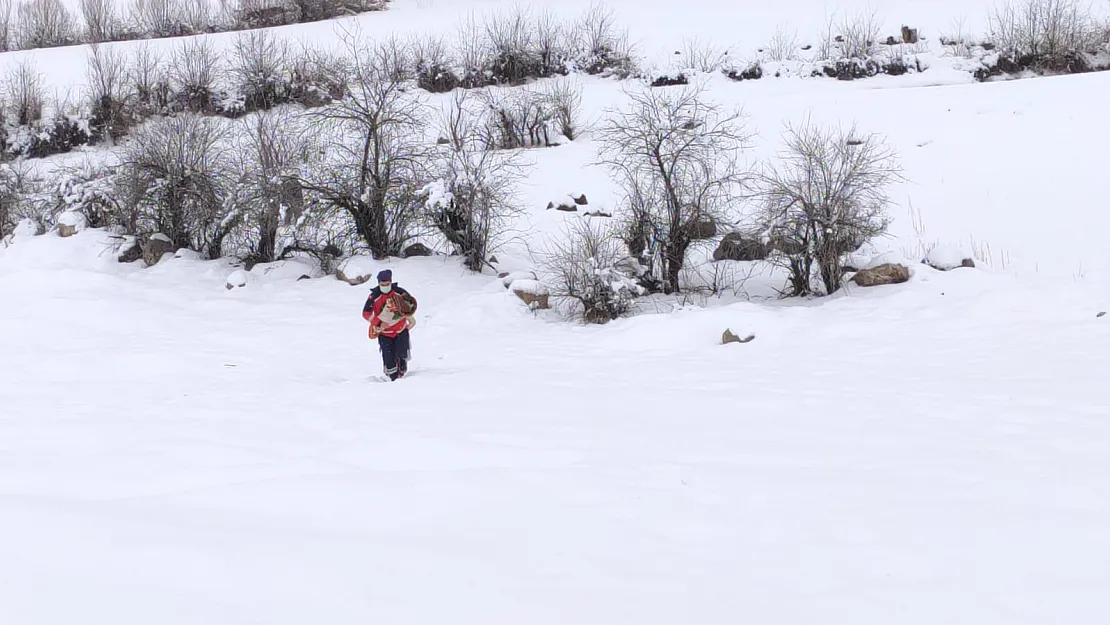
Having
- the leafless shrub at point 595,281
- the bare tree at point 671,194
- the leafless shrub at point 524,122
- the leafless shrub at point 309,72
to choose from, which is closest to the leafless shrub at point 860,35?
the leafless shrub at point 524,122

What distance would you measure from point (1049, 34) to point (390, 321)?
2275 cm

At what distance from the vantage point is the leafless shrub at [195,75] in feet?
83.6

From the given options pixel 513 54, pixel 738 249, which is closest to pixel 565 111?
pixel 513 54

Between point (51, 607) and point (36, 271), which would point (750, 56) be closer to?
point (36, 271)

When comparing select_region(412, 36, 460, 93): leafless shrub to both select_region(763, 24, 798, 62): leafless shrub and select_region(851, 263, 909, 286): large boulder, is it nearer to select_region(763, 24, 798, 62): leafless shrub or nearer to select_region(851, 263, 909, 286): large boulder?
select_region(763, 24, 798, 62): leafless shrub

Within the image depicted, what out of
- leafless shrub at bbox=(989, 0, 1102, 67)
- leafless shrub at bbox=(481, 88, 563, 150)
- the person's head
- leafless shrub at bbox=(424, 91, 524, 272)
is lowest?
the person's head

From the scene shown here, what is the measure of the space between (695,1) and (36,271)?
25782mm

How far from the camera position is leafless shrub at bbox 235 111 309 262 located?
15.6 metres

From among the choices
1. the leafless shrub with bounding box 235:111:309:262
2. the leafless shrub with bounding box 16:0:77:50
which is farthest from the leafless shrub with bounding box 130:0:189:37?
the leafless shrub with bounding box 235:111:309:262

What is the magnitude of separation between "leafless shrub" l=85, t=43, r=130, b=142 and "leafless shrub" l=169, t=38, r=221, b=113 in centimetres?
160

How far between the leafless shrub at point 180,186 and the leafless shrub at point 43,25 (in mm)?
19990

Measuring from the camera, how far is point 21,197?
18.6 metres

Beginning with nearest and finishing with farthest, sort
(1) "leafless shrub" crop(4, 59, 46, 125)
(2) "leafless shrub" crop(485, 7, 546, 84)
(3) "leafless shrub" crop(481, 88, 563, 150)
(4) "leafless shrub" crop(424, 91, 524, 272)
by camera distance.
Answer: (4) "leafless shrub" crop(424, 91, 524, 272) < (3) "leafless shrub" crop(481, 88, 563, 150) < (1) "leafless shrub" crop(4, 59, 46, 125) < (2) "leafless shrub" crop(485, 7, 546, 84)

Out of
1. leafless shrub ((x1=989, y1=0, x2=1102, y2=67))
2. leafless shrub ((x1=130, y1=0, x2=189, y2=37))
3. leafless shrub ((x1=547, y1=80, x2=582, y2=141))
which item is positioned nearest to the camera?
leafless shrub ((x1=547, y1=80, x2=582, y2=141))
